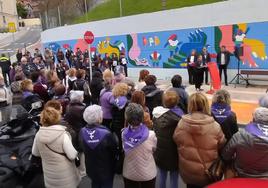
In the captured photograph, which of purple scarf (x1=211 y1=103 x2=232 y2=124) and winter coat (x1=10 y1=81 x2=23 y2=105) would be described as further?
winter coat (x1=10 y1=81 x2=23 y2=105)

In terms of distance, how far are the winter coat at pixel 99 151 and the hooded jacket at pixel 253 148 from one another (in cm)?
153

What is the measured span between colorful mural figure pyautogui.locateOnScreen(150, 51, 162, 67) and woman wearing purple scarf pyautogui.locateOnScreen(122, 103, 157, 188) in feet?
48.9

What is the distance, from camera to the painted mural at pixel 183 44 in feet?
48.3

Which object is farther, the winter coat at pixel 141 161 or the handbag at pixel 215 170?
the winter coat at pixel 141 161

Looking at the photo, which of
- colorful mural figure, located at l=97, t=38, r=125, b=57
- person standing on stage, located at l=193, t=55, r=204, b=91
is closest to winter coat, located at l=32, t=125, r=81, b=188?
person standing on stage, located at l=193, t=55, r=204, b=91

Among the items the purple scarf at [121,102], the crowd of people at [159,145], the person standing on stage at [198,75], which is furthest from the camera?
the person standing on stage at [198,75]

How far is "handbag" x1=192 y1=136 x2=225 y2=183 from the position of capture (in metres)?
4.21

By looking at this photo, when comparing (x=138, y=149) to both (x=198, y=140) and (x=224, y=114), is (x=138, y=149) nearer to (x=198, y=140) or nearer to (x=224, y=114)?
(x=198, y=140)

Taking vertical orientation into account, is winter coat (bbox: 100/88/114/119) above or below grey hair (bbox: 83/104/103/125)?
below

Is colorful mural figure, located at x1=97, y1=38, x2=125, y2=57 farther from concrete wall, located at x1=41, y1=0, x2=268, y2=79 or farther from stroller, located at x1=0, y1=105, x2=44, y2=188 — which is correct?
stroller, located at x1=0, y1=105, x2=44, y2=188

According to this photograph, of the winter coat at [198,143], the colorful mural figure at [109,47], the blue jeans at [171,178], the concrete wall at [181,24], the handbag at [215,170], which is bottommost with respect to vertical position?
the blue jeans at [171,178]

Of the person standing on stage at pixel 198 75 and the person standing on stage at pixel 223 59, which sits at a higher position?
the person standing on stage at pixel 223 59

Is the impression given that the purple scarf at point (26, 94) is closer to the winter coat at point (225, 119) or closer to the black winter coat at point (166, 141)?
the black winter coat at point (166, 141)

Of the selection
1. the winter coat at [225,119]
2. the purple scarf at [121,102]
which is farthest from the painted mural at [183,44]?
the winter coat at [225,119]
